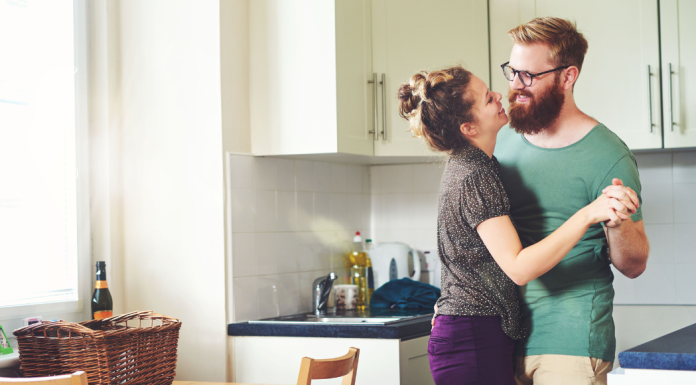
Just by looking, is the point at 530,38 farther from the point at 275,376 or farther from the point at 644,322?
the point at 644,322

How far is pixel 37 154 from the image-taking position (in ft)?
6.95

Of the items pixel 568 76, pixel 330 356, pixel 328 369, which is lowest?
pixel 330 356

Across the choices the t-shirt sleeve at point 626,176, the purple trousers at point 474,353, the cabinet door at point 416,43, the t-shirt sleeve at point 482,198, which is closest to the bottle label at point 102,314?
the cabinet door at point 416,43

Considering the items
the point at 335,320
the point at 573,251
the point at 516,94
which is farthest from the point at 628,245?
the point at 335,320

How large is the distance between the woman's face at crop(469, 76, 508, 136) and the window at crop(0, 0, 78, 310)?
4.76 ft

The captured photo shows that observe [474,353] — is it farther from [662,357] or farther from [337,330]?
[337,330]

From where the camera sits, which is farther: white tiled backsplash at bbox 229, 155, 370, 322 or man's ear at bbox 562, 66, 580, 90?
white tiled backsplash at bbox 229, 155, 370, 322

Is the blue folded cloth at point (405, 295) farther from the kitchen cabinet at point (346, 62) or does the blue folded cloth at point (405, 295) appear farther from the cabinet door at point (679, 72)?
the cabinet door at point (679, 72)

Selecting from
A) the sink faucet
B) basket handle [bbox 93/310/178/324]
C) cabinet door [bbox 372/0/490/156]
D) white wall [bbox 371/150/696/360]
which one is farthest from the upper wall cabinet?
white wall [bbox 371/150/696/360]

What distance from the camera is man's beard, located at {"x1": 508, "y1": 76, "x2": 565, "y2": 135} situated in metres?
1.34

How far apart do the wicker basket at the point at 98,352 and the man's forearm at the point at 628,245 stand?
112 centimetres

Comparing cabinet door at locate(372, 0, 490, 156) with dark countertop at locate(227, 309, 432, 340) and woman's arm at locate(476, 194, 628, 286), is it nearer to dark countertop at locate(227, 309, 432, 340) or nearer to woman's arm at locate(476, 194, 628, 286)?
dark countertop at locate(227, 309, 432, 340)

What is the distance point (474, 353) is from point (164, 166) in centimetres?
139

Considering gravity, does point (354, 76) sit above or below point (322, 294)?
above
